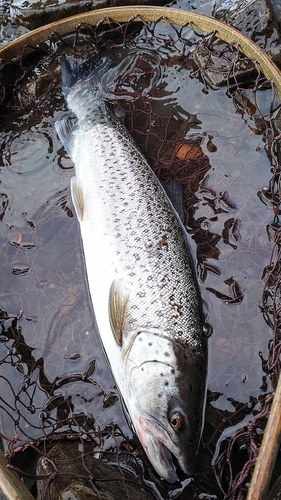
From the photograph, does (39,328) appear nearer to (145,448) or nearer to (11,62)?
(145,448)

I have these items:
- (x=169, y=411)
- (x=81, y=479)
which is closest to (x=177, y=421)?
(x=169, y=411)

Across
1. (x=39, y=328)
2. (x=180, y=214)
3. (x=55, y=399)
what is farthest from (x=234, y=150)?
(x=55, y=399)

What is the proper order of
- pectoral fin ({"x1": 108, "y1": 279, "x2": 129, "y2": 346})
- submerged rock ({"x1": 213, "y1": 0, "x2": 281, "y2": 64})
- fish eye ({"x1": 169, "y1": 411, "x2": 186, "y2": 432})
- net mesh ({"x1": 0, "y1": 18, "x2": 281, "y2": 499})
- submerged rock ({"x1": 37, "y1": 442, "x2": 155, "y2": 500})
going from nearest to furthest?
submerged rock ({"x1": 37, "y1": 442, "x2": 155, "y2": 500}), fish eye ({"x1": 169, "y1": 411, "x2": 186, "y2": 432}), net mesh ({"x1": 0, "y1": 18, "x2": 281, "y2": 499}), pectoral fin ({"x1": 108, "y1": 279, "x2": 129, "y2": 346}), submerged rock ({"x1": 213, "y1": 0, "x2": 281, "y2": 64})

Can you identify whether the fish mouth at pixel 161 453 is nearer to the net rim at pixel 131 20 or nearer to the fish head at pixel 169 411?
the fish head at pixel 169 411

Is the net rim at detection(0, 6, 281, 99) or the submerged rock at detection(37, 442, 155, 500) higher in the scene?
the net rim at detection(0, 6, 281, 99)

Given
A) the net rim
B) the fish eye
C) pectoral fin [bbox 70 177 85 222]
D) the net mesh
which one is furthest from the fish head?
the net rim

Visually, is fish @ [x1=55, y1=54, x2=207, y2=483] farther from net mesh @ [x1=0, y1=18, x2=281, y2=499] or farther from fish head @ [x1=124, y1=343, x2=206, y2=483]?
net mesh @ [x1=0, y1=18, x2=281, y2=499]

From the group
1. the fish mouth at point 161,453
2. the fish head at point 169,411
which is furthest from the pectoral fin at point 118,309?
the fish mouth at point 161,453

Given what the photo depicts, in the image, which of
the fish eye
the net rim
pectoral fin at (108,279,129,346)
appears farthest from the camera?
the net rim
